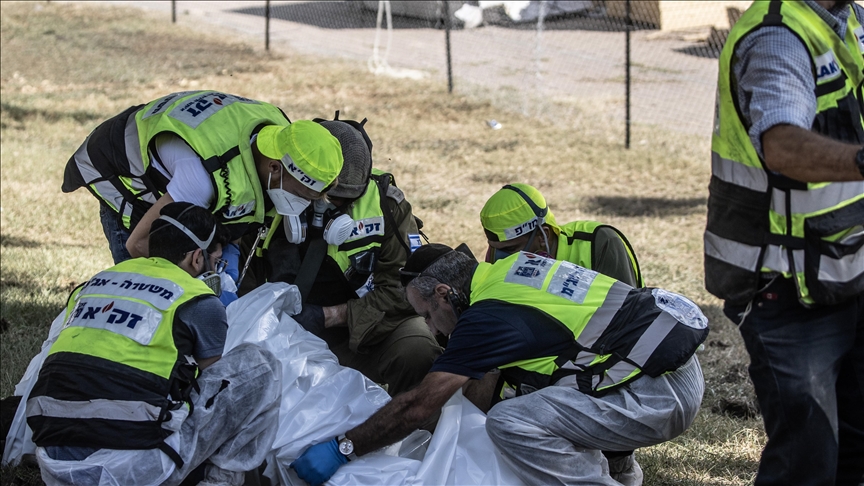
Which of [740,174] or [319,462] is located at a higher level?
[740,174]

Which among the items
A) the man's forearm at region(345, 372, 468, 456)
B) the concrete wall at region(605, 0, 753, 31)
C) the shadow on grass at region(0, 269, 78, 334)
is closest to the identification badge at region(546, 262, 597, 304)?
the man's forearm at region(345, 372, 468, 456)

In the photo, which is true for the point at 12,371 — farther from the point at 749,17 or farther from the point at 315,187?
the point at 749,17

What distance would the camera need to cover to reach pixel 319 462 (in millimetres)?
3115

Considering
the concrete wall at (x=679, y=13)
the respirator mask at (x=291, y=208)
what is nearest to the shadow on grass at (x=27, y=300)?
the respirator mask at (x=291, y=208)

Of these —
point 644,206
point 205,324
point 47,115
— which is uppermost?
point 205,324

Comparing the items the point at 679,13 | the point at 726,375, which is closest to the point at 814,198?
the point at 726,375

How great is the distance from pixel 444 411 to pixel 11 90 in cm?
1153

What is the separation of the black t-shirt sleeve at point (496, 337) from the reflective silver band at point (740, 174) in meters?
0.74

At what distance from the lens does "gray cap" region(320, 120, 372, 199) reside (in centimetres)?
380

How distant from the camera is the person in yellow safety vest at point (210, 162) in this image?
348cm

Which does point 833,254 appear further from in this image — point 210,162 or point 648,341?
point 210,162

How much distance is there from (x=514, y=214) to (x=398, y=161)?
576 centimetres

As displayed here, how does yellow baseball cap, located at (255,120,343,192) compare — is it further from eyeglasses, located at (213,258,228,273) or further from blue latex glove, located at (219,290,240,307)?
blue latex glove, located at (219,290,240,307)

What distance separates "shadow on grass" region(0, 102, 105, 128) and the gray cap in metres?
8.10
